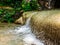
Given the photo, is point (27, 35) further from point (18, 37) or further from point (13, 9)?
point (13, 9)

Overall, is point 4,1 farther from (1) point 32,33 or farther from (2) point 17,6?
(1) point 32,33

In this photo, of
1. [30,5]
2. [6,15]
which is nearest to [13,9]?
[6,15]

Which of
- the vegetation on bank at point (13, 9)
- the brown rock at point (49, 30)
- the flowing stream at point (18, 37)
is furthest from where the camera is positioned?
the vegetation on bank at point (13, 9)

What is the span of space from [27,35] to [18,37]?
0.47 metres

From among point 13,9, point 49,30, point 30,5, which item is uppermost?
point 49,30

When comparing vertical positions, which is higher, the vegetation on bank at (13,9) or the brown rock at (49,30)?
the brown rock at (49,30)

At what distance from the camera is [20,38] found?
24.2 feet

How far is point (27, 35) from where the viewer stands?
786 cm

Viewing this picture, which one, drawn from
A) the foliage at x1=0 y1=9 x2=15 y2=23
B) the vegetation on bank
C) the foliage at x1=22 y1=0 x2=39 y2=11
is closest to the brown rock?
the foliage at x1=0 y1=9 x2=15 y2=23

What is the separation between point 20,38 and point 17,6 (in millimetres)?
5068

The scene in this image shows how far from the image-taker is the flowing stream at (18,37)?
6.81 metres

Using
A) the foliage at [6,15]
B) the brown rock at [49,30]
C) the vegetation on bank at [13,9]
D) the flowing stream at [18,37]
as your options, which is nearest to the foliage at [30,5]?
the vegetation on bank at [13,9]

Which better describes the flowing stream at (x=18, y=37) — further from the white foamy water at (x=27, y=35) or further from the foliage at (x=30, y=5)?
the foliage at (x=30, y=5)

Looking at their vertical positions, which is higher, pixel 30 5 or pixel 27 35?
pixel 30 5
